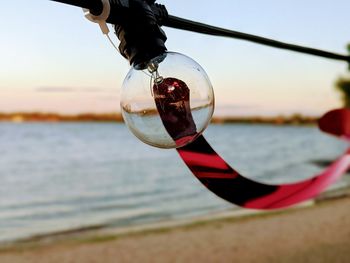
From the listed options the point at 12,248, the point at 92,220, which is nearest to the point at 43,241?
the point at 12,248

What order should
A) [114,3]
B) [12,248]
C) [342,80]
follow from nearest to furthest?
[114,3] < [12,248] < [342,80]

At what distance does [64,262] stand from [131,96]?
27.1 feet

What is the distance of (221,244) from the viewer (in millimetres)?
9328

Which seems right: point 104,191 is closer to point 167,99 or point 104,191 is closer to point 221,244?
point 221,244

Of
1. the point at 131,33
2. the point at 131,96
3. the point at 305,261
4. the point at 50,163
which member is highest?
the point at 131,33

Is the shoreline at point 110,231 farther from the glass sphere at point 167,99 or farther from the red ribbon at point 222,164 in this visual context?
the glass sphere at point 167,99

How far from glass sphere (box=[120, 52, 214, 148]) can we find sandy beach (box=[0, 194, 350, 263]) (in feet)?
24.1

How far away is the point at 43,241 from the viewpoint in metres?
11.4

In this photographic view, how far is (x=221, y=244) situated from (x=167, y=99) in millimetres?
8570

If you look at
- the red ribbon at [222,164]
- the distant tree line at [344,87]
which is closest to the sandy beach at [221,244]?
the red ribbon at [222,164]

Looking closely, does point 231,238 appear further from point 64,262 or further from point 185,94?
point 185,94

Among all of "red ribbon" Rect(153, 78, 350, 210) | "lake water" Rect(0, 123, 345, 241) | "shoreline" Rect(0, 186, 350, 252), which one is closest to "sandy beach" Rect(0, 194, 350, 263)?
"shoreline" Rect(0, 186, 350, 252)

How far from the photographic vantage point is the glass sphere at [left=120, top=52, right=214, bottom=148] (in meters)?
1.09

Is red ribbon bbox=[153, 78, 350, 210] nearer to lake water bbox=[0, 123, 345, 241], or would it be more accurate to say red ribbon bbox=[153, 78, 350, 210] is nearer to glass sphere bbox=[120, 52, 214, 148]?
glass sphere bbox=[120, 52, 214, 148]
